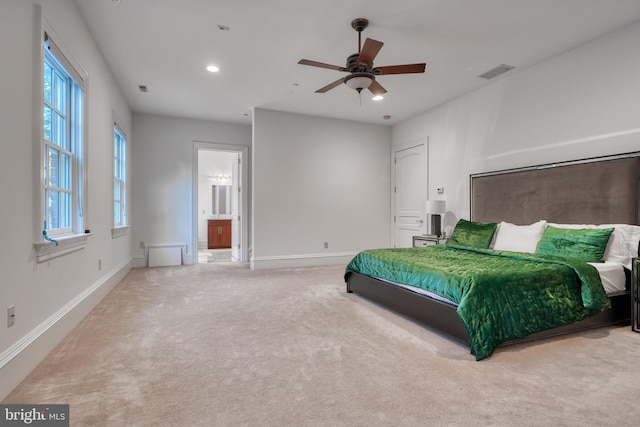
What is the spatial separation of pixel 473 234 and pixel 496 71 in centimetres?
209

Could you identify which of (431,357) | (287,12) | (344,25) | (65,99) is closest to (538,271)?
(431,357)

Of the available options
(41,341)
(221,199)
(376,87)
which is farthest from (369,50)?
(221,199)

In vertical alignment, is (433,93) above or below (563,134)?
above

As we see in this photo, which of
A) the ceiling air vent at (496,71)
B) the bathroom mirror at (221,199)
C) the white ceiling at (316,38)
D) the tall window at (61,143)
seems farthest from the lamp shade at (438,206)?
the bathroom mirror at (221,199)

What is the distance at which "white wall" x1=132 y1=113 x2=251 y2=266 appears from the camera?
19.6 ft

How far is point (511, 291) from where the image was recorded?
2.41 metres

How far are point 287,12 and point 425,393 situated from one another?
316 centimetres

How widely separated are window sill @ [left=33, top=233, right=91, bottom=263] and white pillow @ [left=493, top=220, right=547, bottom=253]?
4.31 m

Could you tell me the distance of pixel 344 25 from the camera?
3.18 m

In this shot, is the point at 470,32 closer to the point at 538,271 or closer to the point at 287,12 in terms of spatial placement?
the point at 287,12

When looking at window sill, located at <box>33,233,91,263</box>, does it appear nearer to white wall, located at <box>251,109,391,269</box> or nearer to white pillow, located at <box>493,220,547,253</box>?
white wall, located at <box>251,109,391,269</box>

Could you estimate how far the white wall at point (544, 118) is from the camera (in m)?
3.23

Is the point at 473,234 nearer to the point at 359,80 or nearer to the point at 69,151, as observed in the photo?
the point at 359,80

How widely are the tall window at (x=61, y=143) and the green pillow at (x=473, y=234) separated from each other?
167 inches
